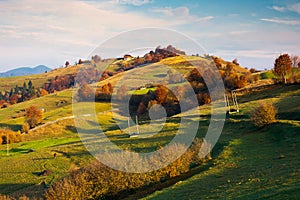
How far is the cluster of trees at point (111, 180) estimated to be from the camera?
32.2m

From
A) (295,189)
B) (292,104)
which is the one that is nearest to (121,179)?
(295,189)

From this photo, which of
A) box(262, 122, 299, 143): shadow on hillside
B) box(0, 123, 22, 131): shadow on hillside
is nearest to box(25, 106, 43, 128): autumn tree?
box(0, 123, 22, 131): shadow on hillside

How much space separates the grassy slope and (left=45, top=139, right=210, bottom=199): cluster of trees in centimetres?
446

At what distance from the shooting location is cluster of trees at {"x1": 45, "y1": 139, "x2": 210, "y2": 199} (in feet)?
106

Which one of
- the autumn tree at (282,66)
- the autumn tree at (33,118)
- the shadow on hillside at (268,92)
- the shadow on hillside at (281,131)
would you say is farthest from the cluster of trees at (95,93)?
the shadow on hillside at (281,131)

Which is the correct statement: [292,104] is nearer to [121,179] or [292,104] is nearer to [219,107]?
[219,107]

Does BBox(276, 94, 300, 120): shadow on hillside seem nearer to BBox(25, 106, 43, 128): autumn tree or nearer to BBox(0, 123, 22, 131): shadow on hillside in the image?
BBox(25, 106, 43, 128): autumn tree

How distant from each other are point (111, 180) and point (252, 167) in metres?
14.1

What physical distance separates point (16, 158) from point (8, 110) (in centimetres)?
8867

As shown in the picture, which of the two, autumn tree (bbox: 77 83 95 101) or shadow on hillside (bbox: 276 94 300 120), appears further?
autumn tree (bbox: 77 83 95 101)

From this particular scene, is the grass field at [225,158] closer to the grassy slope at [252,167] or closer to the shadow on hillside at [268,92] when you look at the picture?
the grassy slope at [252,167]

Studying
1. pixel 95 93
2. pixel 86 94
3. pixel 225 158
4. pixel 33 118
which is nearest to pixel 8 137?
pixel 33 118

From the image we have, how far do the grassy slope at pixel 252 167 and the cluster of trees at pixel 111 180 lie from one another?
4.46 m

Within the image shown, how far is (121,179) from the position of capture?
3478 centimetres
